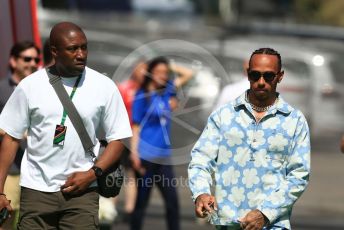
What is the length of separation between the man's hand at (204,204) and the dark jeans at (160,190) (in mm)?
3697

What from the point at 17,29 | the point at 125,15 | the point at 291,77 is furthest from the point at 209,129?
the point at 125,15

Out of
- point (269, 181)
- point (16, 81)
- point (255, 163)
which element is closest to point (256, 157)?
point (255, 163)

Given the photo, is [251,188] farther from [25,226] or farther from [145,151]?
[145,151]

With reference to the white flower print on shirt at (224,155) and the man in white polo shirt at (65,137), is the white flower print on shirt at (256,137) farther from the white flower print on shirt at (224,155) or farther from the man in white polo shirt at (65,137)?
the man in white polo shirt at (65,137)

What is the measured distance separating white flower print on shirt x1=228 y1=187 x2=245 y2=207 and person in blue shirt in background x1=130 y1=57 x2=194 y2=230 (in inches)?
141

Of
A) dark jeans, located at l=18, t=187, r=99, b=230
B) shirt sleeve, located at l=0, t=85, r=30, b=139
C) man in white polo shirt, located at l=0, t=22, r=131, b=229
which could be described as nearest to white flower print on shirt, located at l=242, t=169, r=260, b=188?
man in white polo shirt, located at l=0, t=22, r=131, b=229

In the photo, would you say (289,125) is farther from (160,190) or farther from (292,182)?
(160,190)

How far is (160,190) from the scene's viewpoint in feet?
31.2

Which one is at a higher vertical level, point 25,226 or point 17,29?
point 17,29

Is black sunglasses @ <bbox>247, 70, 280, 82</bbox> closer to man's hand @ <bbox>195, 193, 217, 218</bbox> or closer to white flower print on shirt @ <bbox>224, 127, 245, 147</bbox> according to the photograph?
white flower print on shirt @ <bbox>224, 127, 245, 147</bbox>

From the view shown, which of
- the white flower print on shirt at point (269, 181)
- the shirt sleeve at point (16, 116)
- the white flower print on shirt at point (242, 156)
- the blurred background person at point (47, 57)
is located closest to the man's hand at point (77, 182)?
the shirt sleeve at point (16, 116)

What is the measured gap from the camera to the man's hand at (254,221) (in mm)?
5621

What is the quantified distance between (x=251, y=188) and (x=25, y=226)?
4.35 ft

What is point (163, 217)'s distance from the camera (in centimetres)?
1198
